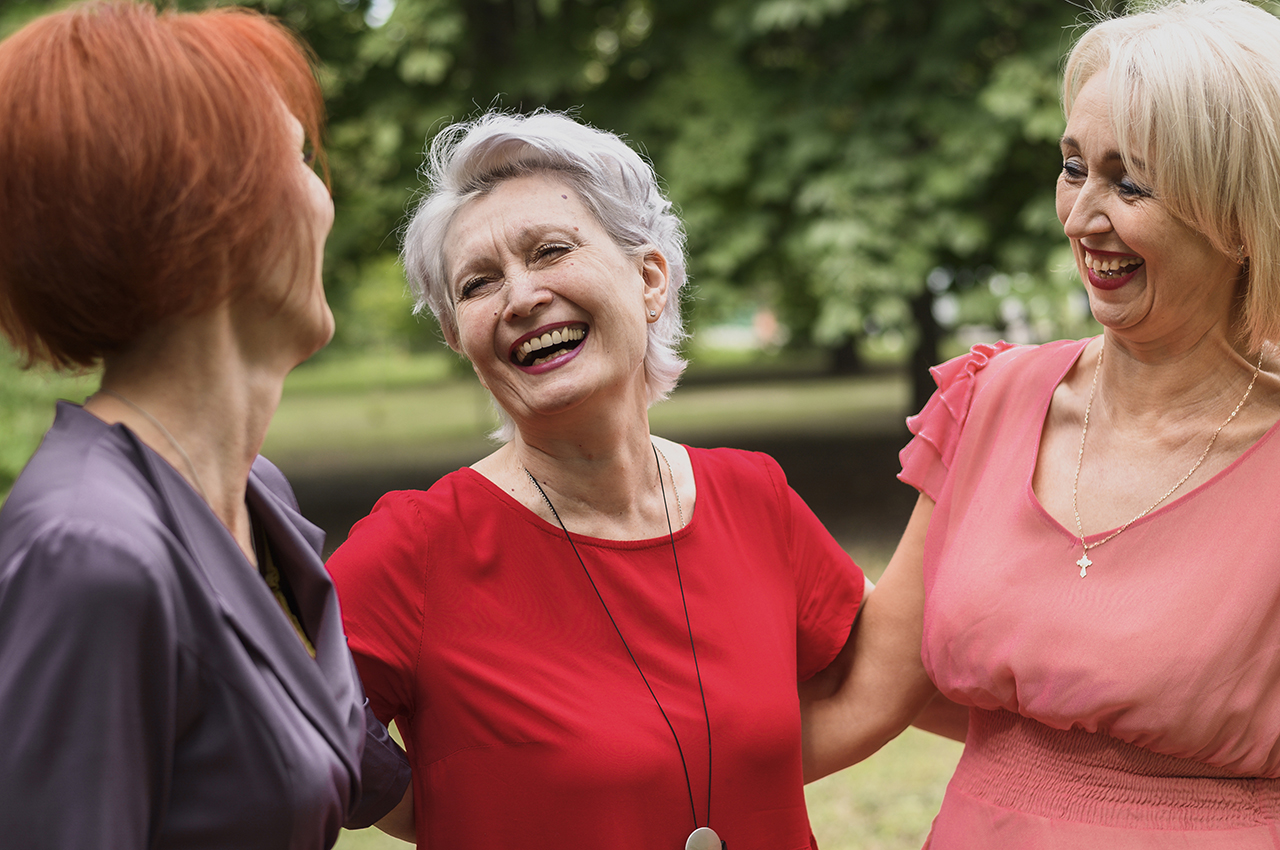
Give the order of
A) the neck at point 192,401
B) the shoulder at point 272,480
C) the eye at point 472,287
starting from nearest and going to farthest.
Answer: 1. the neck at point 192,401
2. the shoulder at point 272,480
3. the eye at point 472,287

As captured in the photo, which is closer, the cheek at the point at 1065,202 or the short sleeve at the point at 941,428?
the cheek at the point at 1065,202

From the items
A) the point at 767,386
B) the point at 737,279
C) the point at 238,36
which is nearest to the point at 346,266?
the point at 737,279

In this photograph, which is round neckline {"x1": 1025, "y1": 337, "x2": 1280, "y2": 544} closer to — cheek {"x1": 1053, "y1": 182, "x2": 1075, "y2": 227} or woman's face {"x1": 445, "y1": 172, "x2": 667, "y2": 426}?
cheek {"x1": 1053, "y1": 182, "x2": 1075, "y2": 227}

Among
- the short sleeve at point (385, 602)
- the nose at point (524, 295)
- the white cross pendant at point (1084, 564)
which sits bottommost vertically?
the short sleeve at point (385, 602)

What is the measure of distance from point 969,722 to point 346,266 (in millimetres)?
10846

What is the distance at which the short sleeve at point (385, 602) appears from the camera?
84.9 inches

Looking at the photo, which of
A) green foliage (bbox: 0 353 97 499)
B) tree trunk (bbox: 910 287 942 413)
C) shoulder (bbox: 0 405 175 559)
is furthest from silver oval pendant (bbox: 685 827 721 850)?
tree trunk (bbox: 910 287 942 413)

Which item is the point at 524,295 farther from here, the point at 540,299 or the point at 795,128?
the point at 795,128

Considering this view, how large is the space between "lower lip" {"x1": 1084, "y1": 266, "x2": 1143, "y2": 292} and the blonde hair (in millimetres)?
144

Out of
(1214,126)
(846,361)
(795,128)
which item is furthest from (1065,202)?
(846,361)

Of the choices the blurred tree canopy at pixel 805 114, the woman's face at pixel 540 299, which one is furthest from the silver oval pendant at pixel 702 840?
the blurred tree canopy at pixel 805 114

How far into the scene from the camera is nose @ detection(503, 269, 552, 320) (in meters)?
2.28

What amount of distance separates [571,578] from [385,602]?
0.38m

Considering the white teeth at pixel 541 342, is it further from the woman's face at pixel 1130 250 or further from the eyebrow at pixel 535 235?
the woman's face at pixel 1130 250
